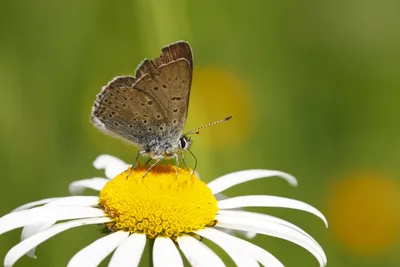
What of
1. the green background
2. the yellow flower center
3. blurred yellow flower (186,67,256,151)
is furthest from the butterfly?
blurred yellow flower (186,67,256,151)

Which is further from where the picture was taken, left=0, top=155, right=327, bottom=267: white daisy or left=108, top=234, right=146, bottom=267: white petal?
left=0, top=155, right=327, bottom=267: white daisy

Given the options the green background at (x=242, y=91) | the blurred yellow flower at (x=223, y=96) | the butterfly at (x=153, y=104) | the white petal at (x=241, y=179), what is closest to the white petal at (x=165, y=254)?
the butterfly at (x=153, y=104)

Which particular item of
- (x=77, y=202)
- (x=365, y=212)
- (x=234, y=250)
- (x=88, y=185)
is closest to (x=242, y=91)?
(x=365, y=212)

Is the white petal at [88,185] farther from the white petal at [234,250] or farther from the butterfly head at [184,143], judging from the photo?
the white petal at [234,250]

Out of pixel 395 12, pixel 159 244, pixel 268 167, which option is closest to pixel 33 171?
pixel 268 167

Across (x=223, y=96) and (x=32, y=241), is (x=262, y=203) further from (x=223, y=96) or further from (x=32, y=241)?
(x=223, y=96)

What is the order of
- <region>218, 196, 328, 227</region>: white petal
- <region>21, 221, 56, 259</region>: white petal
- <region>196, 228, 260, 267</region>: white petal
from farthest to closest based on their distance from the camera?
<region>218, 196, 328, 227</region>: white petal, <region>21, 221, 56, 259</region>: white petal, <region>196, 228, 260, 267</region>: white petal

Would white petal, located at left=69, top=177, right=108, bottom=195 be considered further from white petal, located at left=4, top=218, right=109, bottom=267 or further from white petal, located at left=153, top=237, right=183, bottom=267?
white petal, located at left=153, top=237, right=183, bottom=267
